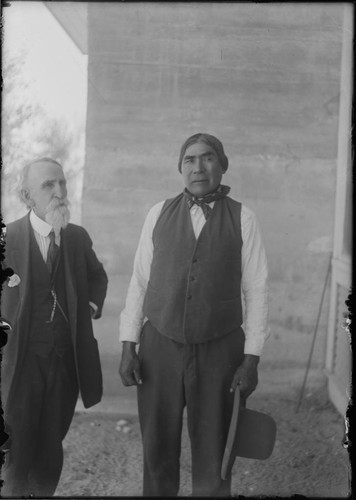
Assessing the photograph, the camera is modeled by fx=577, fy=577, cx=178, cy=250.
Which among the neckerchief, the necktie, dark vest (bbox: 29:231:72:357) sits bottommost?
dark vest (bbox: 29:231:72:357)

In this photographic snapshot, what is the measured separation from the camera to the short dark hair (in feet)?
9.08

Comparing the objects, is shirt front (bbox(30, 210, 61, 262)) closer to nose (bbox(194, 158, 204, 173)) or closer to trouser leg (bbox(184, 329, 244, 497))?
Result: nose (bbox(194, 158, 204, 173))

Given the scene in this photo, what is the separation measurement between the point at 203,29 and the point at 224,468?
210 cm

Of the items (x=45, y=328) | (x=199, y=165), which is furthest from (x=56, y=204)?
(x=199, y=165)

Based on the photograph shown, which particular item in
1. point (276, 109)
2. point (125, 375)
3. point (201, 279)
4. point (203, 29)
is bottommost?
point (125, 375)

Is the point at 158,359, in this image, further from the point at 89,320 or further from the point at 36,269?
the point at 36,269

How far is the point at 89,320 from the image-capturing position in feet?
9.28

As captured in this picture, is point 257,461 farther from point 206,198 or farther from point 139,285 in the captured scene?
point 206,198

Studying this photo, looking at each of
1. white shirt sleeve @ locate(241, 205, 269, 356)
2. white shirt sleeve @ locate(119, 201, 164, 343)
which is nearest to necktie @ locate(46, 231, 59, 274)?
white shirt sleeve @ locate(119, 201, 164, 343)

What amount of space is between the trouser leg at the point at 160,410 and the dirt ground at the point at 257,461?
0.09 meters

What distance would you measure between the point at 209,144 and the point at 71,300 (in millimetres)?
999

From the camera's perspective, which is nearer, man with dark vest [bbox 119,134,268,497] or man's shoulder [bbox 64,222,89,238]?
man with dark vest [bbox 119,134,268,497]

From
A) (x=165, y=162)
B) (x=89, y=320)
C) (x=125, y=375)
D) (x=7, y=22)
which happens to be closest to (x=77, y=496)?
(x=125, y=375)

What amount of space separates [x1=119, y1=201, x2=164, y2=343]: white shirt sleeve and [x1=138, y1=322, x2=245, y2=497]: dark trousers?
6 cm
